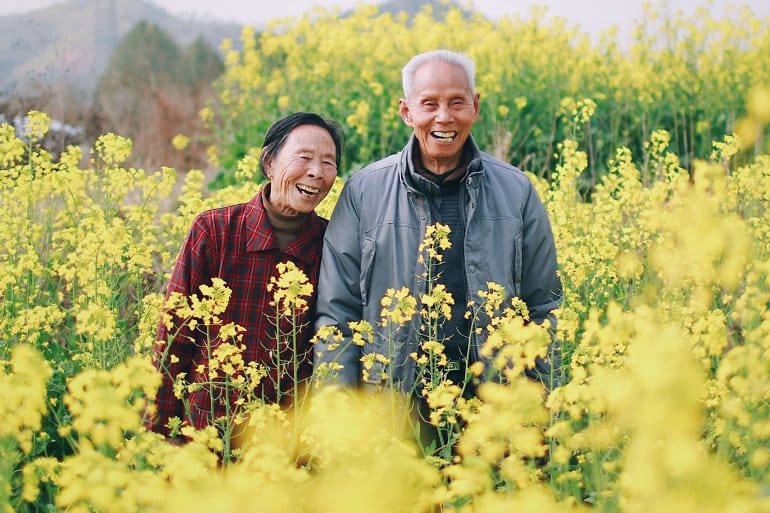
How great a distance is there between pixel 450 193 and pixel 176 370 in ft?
4.62

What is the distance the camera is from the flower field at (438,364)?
5.44 feet

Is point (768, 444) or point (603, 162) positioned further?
point (603, 162)

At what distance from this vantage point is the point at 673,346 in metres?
1.39

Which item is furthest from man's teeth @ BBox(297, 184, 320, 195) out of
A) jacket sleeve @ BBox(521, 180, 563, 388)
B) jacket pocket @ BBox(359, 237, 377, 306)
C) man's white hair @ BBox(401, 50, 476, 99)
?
jacket sleeve @ BBox(521, 180, 563, 388)

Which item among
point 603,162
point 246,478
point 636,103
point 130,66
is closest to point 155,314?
point 246,478

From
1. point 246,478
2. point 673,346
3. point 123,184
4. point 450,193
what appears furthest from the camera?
point 123,184

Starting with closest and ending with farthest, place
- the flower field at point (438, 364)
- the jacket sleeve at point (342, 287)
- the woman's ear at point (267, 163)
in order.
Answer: the flower field at point (438, 364)
the jacket sleeve at point (342, 287)
the woman's ear at point (267, 163)

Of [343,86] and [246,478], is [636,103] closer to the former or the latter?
[343,86]

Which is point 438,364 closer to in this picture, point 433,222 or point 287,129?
point 433,222

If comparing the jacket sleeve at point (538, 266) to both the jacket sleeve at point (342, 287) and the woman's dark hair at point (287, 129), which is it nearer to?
the jacket sleeve at point (342, 287)

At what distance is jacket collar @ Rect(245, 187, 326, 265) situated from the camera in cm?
346

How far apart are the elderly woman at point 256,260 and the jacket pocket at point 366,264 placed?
229 mm

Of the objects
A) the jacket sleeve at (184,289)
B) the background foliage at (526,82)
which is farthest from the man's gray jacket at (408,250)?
the background foliage at (526,82)

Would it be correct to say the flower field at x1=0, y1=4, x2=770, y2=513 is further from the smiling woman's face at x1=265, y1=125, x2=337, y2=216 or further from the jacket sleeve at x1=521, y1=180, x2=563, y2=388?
the smiling woman's face at x1=265, y1=125, x2=337, y2=216
